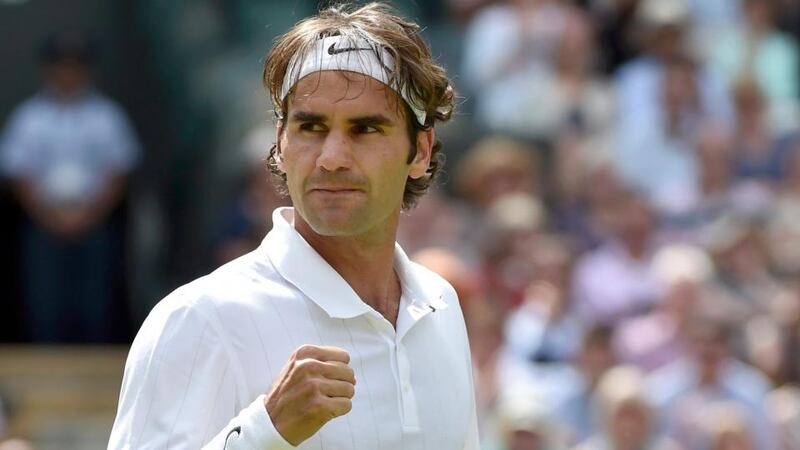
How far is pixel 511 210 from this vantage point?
7.99 m

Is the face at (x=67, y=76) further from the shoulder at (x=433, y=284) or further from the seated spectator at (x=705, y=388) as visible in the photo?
the shoulder at (x=433, y=284)

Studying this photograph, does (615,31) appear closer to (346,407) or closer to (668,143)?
(668,143)

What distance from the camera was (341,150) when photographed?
2811 mm

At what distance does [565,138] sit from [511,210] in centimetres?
72

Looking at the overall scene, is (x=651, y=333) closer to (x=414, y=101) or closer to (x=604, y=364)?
(x=604, y=364)

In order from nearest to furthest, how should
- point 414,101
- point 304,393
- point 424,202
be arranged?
point 304,393 → point 414,101 → point 424,202

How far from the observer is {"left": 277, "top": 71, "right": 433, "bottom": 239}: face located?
2.83m

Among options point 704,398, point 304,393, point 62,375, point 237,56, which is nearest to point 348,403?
point 304,393

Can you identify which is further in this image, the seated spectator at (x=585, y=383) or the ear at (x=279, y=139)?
the seated spectator at (x=585, y=383)

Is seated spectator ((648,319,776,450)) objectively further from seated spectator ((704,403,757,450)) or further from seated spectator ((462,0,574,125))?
seated spectator ((462,0,574,125))

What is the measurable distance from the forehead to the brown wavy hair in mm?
35

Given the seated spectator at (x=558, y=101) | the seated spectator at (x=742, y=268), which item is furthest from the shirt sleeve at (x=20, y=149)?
the seated spectator at (x=742, y=268)

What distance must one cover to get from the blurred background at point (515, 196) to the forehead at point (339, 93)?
3798mm

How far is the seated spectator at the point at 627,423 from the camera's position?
6555 mm
